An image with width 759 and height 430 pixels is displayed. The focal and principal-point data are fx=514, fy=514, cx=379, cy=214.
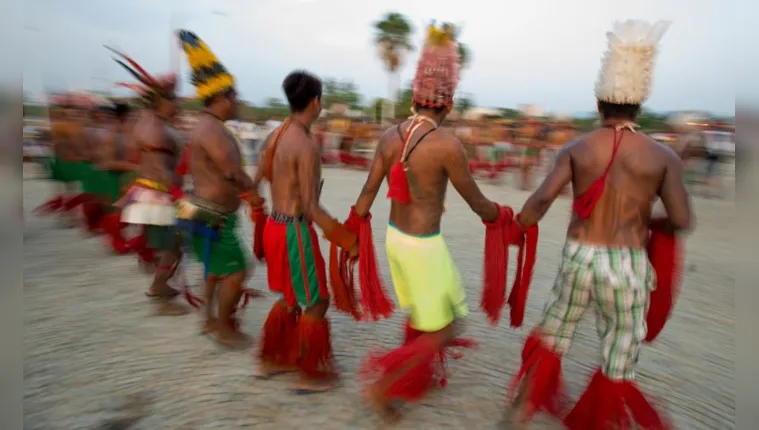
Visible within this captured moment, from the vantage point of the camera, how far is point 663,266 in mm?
2643

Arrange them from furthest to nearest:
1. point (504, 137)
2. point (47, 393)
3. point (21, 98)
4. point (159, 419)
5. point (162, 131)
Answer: point (504, 137) < point (162, 131) < point (47, 393) < point (159, 419) < point (21, 98)

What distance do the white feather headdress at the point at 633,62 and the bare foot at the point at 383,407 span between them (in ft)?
6.30

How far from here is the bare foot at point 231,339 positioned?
146 inches

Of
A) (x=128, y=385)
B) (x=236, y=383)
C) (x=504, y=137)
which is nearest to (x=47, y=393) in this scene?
(x=128, y=385)

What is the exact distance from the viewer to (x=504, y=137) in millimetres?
15602

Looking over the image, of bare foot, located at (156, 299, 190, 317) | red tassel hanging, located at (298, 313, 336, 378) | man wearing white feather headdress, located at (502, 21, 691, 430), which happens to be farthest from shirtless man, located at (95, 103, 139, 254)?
man wearing white feather headdress, located at (502, 21, 691, 430)

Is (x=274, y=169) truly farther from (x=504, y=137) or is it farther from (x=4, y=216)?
(x=504, y=137)

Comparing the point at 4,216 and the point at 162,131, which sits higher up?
the point at 162,131

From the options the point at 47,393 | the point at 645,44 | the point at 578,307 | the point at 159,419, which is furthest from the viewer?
the point at 47,393

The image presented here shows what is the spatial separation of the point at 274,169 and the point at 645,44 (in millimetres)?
2125

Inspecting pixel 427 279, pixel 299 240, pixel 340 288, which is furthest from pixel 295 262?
pixel 427 279

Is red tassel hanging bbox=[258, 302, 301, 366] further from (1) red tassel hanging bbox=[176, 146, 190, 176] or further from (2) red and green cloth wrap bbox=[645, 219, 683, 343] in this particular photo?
(2) red and green cloth wrap bbox=[645, 219, 683, 343]

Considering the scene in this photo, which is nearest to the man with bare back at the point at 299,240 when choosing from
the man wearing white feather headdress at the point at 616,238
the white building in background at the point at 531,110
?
the man wearing white feather headdress at the point at 616,238

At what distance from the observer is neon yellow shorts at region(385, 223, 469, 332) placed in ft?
9.18
